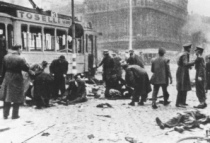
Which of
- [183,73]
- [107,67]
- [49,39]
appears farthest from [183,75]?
[49,39]

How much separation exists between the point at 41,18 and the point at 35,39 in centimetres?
102

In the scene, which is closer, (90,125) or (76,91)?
(90,125)

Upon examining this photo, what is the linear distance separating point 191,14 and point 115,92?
180 ft

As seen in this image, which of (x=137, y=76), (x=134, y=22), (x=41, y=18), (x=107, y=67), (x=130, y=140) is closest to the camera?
(x=130, y=140)

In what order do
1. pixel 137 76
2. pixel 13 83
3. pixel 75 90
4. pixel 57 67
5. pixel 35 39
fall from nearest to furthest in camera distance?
pixel 13 83
pixel 137 76
pixel 75 90
pixel 57 67
pixel 35 39

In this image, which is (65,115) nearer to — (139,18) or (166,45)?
(139,18)

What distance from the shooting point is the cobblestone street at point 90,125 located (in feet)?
17.8

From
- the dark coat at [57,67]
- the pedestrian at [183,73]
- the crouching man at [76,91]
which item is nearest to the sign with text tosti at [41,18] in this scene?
the dark coat at [57,67]

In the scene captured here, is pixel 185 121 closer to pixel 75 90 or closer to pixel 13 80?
pixel 13 80

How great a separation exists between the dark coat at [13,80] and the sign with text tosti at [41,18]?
19.2ft

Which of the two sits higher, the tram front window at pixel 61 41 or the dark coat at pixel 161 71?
the tram front window at pixel 61 41

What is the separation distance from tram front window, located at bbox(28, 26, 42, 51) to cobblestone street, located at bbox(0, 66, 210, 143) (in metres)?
5.09

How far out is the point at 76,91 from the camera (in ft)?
31.9

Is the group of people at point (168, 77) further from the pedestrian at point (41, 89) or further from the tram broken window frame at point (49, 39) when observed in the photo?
the tram broken window frame at point (49, 39)
